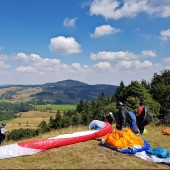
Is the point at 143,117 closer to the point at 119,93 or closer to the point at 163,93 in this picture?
the point at 163,93

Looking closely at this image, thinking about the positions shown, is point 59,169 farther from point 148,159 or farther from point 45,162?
point 148,159

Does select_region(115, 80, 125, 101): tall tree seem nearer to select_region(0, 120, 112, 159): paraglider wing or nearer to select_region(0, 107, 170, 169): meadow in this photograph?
select_region(0, 120, 112, 159): paraglider wing

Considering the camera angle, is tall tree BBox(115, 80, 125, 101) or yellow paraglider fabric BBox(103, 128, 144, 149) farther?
tall tree BBox(115, 80, 125, 101)

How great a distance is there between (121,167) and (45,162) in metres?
4.08

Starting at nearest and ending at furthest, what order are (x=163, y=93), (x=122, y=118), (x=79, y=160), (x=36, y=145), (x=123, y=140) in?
(x=79, y=160) → (x=36, y=145) → (x=123, y=140) → (x=122, y=118) → (x=163, y=93)

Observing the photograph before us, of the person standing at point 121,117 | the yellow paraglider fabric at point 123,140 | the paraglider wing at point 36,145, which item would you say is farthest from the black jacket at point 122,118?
the paraglider wing at point 36,145

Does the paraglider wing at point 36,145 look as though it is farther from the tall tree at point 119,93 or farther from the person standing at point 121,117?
the tall tree at point 119,93

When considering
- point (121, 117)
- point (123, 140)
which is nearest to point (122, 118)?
point (121, 117)

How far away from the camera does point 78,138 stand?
19656mm

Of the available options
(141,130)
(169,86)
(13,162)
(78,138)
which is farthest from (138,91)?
(13,162)

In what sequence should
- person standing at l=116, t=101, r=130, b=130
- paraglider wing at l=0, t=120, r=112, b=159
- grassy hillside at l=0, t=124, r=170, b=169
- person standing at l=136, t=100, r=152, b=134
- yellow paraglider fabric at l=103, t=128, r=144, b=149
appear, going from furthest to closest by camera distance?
1. person standing at l=136, t=100, r=152, b=134
2. person standing at l=116, t=101, r=130, b=130
3. yellow paraglider fabric at l=103, t=128, r=144, b=149
4. paraglider wing at l=0, t=120, r=112, b=159
5. grassy hillside at l=0, t=124, r=170, b=169

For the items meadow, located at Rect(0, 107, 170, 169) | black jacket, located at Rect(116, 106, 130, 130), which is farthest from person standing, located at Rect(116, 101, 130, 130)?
meadow, located at Rect(0, 107, 170, 169)

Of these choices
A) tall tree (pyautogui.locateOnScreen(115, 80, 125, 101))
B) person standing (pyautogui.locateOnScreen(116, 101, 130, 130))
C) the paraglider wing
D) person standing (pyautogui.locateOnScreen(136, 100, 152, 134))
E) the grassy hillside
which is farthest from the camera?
tall tree (pyautogui.locateOnScreen(115, 80, 125, 101))

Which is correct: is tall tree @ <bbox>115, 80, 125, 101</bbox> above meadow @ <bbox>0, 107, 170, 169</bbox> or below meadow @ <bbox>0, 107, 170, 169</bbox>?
above
